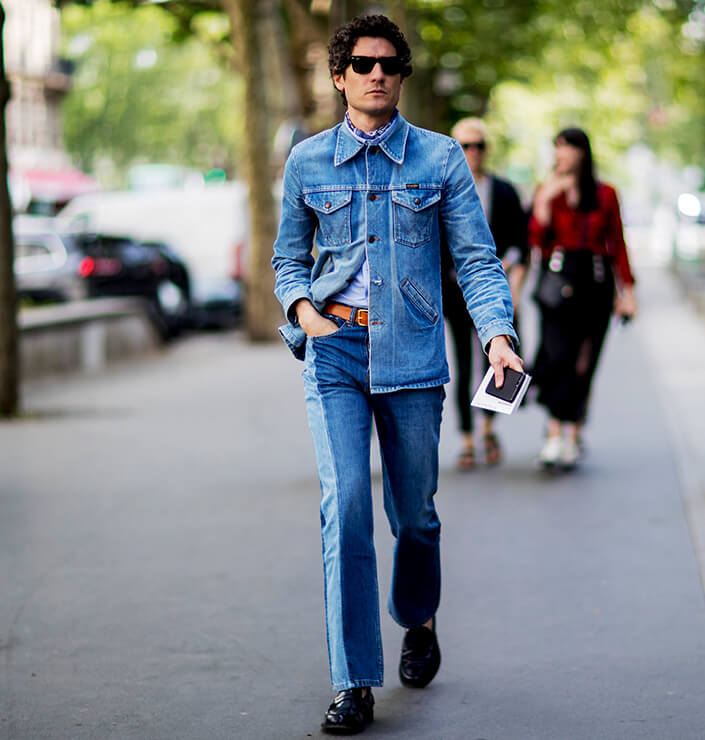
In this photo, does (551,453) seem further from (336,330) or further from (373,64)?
(373,64)

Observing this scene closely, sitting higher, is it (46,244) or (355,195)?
(355,195)

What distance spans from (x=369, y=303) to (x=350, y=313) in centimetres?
7

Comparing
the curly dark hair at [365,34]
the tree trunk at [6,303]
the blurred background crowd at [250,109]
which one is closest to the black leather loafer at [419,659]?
the curly dark hair at [365,34]

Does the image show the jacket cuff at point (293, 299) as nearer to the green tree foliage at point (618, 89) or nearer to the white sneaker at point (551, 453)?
the white sneaker at point (551, 453)

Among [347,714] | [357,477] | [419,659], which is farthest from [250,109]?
[347,714]

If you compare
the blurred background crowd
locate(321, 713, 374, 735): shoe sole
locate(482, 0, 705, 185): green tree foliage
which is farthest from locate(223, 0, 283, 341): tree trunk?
locate(321, 713, 374, 735): shoe sole

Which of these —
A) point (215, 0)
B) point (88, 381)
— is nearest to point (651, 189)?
point (215, 0)

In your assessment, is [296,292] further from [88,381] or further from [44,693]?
[88,381]

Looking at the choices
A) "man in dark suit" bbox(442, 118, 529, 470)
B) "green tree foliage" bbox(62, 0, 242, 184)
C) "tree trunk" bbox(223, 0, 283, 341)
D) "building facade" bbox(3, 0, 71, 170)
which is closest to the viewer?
"man in dark suit" bbox(442, 118, 529, 470)

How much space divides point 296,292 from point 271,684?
4.04 feet

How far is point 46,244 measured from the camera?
64.2 feet

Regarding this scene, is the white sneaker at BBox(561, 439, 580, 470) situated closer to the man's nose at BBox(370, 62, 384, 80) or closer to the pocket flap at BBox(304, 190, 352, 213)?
the pocket flap at BBox(304, 190, 352, 213)

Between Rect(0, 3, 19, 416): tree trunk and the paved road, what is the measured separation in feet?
2.14

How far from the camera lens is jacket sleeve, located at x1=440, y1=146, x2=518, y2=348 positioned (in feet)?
13.9
